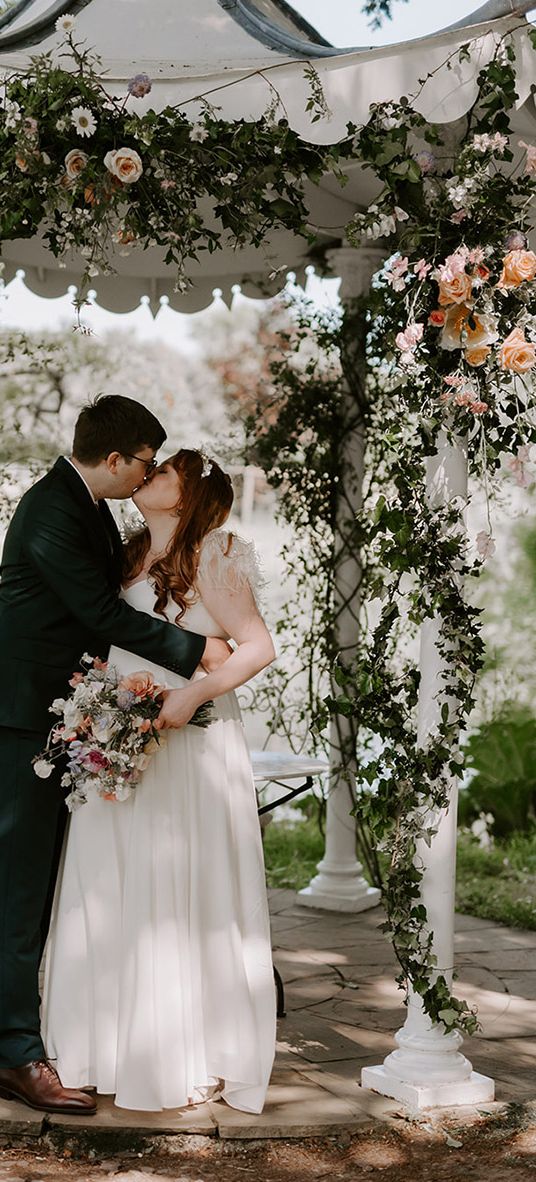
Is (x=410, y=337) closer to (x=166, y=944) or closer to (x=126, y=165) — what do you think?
(x=126, y=165)

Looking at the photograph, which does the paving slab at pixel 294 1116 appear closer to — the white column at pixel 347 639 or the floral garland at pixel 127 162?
the white column at pixel 347 639

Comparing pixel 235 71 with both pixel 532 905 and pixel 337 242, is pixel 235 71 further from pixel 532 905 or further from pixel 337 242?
pixel 532 905

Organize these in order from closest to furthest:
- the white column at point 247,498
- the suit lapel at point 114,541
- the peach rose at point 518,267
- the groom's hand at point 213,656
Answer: the peach rose at point 518,267
the groom's hand at point 213,656
the suit lapel at point 114,541
the white column at point 247,498

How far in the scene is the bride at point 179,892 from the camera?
352cm

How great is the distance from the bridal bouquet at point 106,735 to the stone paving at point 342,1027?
2.99 feet

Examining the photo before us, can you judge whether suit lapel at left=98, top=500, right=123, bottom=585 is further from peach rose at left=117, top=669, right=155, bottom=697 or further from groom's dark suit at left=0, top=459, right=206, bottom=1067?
peach rose at left=117, top=669, right=155, bottom=697

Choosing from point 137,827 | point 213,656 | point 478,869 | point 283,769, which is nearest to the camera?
point 137,827

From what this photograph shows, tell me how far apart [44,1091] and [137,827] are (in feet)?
2.47

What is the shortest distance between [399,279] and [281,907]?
3.71 metres

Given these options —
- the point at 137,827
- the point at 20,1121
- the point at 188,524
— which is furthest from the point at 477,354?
the point at 20,1121

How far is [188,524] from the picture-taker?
3.71 meters

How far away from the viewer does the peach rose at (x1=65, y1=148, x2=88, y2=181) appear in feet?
11.5

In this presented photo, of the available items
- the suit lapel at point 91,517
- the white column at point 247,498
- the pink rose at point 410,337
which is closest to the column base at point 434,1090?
the suit lapel at point 91,517

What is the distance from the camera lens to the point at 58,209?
3703 mm
